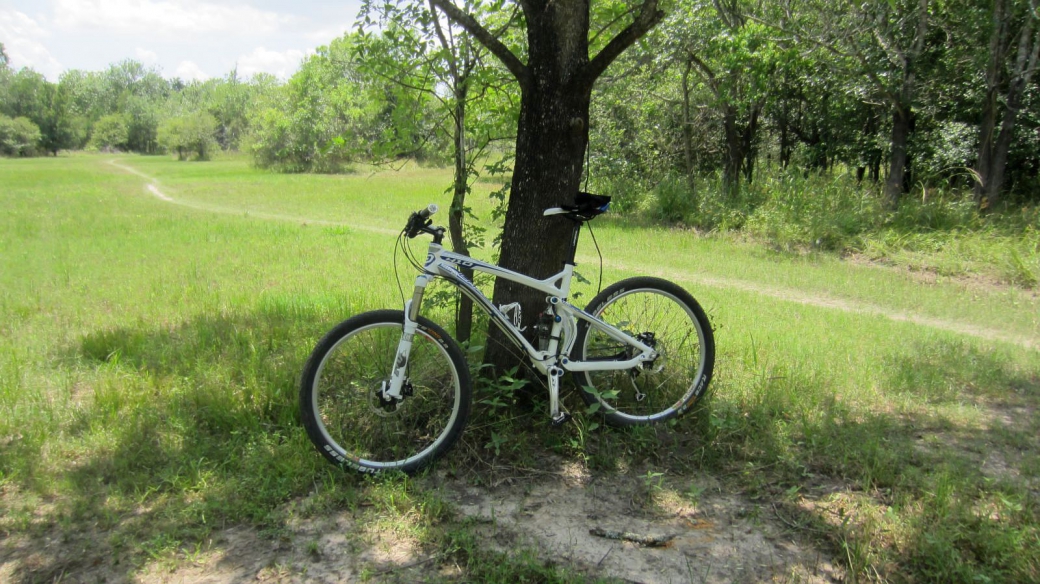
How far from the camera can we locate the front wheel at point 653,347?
4.14 meters

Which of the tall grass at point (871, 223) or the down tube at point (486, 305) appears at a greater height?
the tall grass at point (871, 223)

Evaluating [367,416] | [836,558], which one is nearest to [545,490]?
[367,416]

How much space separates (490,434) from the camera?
13.0 feet

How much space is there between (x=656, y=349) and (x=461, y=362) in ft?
4.39

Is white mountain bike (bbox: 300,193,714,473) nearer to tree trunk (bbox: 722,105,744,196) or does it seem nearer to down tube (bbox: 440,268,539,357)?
down tube (bbox: 440,268,539,357)

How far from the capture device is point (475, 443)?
12.8 feet

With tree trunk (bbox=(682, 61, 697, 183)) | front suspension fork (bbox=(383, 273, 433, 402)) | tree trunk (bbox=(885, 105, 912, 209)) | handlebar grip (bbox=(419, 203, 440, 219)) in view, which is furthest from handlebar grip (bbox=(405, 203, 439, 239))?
tree trunk (bbox=(682, 61, 697, 183))

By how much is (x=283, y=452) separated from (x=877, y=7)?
43.2ft

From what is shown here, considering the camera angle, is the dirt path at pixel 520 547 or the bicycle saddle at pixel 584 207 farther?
the bicycle saddle at pixel 584 207

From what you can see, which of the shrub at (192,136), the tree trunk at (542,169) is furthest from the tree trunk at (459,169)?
Result: the shrub at (192,136)

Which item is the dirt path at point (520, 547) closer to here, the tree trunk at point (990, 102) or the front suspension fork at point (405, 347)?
the front suspension fork at point (405, 347)

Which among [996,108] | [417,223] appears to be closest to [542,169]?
[417,223]

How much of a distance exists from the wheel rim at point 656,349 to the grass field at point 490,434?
0.76 feet

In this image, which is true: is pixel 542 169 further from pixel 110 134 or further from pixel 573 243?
pixel 110 134
